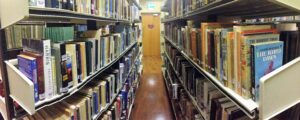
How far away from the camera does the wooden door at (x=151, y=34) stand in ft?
33.0

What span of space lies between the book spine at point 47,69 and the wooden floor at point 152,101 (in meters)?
2.59

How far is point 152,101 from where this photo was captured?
425 centimetres

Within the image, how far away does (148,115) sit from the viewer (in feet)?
11.8

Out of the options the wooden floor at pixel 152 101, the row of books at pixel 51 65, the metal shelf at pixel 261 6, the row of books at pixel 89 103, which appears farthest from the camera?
the wooden floor at pixel 152 101

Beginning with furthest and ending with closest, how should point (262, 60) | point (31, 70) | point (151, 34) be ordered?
point (151, 34)
point (31, 70)
point (262, 60)

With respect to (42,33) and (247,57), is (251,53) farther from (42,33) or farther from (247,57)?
(42,33)

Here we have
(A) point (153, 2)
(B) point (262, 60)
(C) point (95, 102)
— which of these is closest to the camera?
(B) point (262, 60)

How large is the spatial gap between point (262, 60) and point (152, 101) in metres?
3.53

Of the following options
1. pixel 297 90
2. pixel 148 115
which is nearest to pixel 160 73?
pixel 148 115

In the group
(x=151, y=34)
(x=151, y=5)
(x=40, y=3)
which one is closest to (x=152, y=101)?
(x=40, y=3)

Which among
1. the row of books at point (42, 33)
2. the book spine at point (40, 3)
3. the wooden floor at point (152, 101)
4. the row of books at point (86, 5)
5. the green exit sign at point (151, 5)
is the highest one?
the green exit sign at point (151, 5)

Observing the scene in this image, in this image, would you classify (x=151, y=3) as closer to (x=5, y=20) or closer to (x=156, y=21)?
(x=156, y=21)

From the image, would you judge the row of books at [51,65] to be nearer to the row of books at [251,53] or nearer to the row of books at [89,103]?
the row of books at [89,103]

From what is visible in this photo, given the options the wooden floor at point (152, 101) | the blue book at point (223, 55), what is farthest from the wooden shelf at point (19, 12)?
the wooden floor at point (152, 101)
